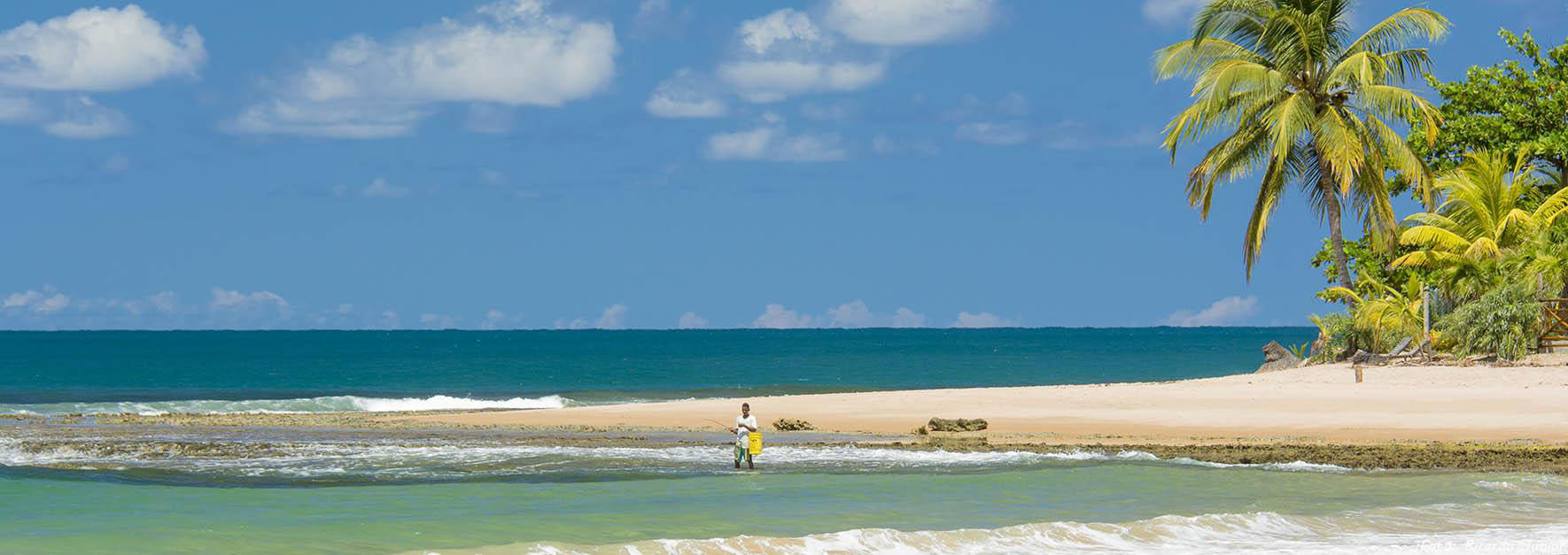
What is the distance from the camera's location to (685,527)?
14688 mm

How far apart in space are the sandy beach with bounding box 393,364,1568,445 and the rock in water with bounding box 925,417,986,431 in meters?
0.36

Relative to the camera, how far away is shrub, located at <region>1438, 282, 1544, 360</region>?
32781mm

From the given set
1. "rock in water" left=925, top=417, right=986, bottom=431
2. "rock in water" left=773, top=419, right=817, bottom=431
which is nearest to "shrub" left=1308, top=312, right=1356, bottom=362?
"rock in water" left=925, top=417, right=986, bottom=431

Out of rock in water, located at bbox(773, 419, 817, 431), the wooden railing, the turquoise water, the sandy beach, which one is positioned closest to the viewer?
the turquoise water

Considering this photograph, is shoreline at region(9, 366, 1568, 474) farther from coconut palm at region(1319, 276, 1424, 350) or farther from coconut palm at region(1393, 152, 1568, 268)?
coconut palm at region(1393, 152, 1568, 268)

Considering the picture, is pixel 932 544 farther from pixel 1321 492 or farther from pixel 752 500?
pixel 1321 492

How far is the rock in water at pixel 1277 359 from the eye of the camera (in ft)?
123

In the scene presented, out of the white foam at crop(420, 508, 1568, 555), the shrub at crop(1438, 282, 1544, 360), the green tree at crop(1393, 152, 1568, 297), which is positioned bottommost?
the white foam at crop(420, 508, 1568, 555)

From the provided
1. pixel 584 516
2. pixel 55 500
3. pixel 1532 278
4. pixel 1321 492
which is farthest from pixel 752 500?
pixel 1532 278

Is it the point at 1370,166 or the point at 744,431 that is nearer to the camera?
the point at 744,431

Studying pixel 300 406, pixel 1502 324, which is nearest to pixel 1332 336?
pixel 1502 324

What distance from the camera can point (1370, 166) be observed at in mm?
37812

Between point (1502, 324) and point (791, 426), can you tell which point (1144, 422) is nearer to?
point (791, 426)

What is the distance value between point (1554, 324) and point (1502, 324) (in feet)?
4.54
